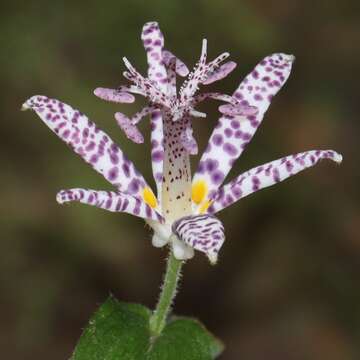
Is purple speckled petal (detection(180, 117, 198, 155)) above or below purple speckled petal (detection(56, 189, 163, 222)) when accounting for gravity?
above

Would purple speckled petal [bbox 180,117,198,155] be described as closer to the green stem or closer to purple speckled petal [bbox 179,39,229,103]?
purple speckled petal [bbox 179,39,229,103]

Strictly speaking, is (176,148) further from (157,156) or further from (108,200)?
(108,200)

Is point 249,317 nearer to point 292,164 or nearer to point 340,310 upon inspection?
point 340,310

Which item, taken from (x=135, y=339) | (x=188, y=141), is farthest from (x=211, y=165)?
(x=135, y=339)

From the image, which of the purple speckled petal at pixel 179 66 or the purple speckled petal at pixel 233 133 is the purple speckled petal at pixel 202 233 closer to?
the purple speckled petal at pixel 233 133

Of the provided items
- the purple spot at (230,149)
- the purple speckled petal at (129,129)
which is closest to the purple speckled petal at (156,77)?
the purple spot at (230,149)

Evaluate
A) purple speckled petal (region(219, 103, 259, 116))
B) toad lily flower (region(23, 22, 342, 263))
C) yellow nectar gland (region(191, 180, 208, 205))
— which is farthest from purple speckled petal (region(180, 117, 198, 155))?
yellow nectar gland (region(191, 180, 208, 205))
